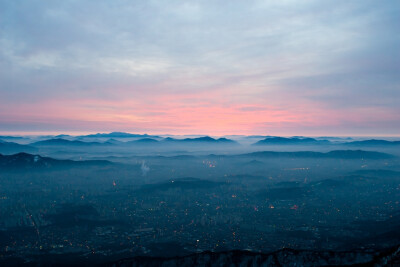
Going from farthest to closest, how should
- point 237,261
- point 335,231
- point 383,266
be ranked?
1. point 335,231
2. point 237,261
3. point 383,266

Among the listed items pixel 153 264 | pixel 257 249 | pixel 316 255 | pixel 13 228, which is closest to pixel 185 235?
pixel 257 249

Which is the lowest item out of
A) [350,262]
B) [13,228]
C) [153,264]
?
[13,228]

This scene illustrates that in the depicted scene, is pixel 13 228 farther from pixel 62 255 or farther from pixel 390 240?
pixel 390 240

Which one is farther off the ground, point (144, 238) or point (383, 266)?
point (383, 266)

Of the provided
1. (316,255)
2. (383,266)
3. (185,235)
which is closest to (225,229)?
(185,235)

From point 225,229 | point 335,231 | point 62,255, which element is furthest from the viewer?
point 225,229

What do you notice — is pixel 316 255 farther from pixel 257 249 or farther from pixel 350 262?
pixel 257 249

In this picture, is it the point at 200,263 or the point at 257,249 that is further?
the point at 257,249
